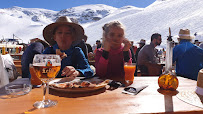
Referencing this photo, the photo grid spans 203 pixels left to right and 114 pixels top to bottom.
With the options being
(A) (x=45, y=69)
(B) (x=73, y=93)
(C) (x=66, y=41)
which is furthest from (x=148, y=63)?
(A) (x=45, y=69)

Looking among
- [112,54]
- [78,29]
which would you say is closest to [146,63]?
[112,54]

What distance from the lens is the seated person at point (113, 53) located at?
1919 mm

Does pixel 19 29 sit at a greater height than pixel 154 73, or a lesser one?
greater

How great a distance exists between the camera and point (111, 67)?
2.04 meters

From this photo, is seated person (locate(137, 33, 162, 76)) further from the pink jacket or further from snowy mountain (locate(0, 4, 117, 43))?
snowy mountain (locate(0, 4, 117, 43))

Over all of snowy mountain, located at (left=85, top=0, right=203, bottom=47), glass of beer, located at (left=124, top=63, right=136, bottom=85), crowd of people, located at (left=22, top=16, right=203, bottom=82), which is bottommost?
glass of beer, located at (left=124, top=63, right=136, bottom=85)

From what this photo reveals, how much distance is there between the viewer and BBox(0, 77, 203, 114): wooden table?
0.73 meters

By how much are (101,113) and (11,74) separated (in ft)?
6.02

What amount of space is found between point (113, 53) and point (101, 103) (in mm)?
1316

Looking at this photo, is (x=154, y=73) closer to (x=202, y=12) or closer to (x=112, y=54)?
(x=112, y=54)

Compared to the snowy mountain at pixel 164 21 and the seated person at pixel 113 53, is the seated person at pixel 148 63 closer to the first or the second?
the seated person at pixel 113 53

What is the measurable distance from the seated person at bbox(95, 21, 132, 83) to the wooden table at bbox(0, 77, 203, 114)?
921mm

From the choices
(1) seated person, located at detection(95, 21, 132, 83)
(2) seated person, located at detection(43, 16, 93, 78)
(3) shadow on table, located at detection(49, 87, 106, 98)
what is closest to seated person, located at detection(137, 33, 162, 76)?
(1) seated person, located at detection(95, 21, 132, 83)

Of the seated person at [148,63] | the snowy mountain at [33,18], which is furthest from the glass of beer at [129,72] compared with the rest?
the snowy mountain at [33,18]
